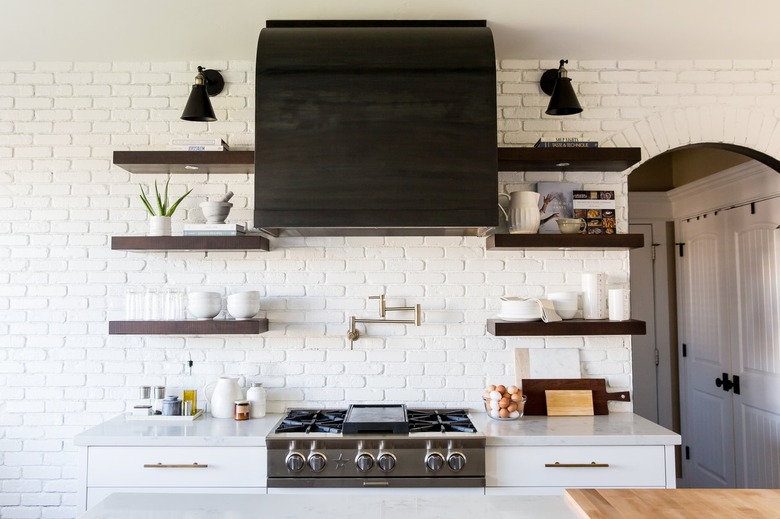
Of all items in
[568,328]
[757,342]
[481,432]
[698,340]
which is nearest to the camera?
[481,432]

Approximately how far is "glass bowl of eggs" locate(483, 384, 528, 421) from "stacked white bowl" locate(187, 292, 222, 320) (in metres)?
1.45

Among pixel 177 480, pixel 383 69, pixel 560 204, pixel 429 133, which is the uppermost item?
pixel 383 69

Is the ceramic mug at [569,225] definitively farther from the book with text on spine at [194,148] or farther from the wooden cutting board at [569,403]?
the book with text on spine at [194,148]

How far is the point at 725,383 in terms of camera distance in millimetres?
4211

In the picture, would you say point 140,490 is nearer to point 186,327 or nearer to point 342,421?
point 186,327

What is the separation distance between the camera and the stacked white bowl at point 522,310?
9.83 feet

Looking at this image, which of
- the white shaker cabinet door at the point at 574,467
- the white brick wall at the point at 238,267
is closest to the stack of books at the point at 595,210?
the white brick wall at the point at 238,267

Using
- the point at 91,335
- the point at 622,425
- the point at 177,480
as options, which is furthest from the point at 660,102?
the point at 91,335

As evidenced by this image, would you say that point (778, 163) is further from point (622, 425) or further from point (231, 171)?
point (231, 171)

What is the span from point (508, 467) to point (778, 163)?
7.49 feet

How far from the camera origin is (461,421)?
9.41 ft

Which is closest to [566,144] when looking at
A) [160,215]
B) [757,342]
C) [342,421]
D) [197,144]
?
[342,421]

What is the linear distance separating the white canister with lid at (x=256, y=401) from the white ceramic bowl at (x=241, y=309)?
0.37 metres

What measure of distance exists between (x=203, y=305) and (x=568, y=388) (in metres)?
1.94
